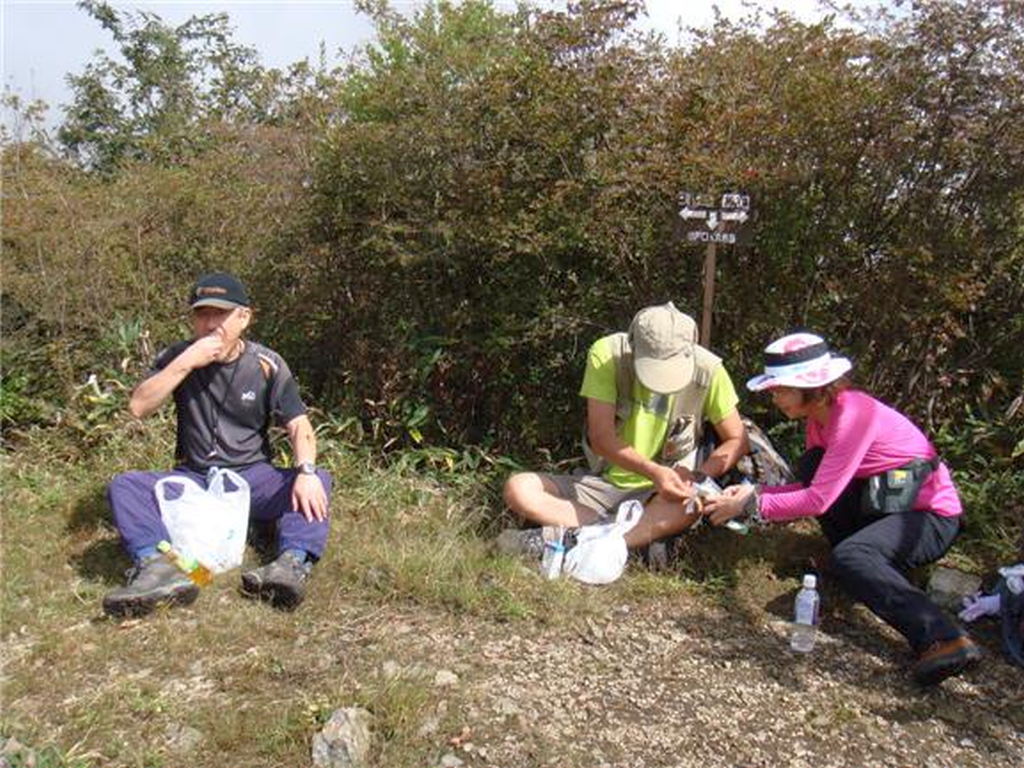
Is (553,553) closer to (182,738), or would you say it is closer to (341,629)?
(341,629)

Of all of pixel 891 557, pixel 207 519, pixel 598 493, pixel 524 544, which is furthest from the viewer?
pixel 598 493

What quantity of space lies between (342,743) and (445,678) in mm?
510

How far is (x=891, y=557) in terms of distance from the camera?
3.40m

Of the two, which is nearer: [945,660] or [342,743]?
[342,743]

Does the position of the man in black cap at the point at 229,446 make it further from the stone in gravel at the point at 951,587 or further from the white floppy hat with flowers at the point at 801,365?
the stone in gravel at the point at 951,587

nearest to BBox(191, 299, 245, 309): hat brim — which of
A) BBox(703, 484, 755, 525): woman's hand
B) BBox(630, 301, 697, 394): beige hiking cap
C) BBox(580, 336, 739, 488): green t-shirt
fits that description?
BBox(580, 336, 739, 488): green t-shirt

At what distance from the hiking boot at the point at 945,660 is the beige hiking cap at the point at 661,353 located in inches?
52.0

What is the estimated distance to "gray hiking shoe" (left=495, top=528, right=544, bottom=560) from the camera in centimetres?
383

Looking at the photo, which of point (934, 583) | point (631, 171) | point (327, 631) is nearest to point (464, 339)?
point (631, 171)

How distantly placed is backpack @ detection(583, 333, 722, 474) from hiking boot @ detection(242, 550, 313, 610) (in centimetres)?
149

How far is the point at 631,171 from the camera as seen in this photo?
4.24 metres

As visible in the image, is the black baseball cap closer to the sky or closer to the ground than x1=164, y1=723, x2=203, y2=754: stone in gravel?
closer to the sky

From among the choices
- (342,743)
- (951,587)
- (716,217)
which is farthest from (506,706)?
(716,217)

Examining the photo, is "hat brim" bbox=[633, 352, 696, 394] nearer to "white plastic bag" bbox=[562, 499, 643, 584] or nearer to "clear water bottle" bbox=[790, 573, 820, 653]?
"white plastic bag" bbox=[562, 499, 643, 584]
